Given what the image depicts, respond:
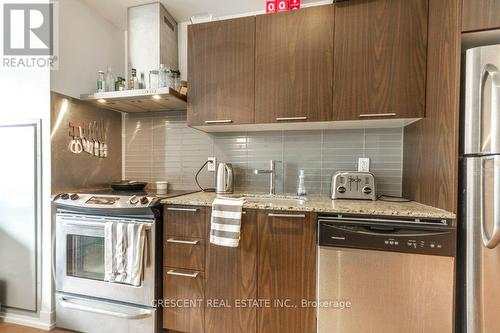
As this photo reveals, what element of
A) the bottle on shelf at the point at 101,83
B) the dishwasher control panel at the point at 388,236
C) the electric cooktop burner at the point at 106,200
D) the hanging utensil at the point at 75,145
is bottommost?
the dishwasher control panel at the point at 388,236

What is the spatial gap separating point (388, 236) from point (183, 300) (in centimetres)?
127

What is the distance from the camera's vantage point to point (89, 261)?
1680 mm

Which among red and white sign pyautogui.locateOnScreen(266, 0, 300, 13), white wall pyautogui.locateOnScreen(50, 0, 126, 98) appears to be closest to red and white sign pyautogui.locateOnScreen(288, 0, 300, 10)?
red and white sign pyautogui.locateOnScreen(266, 0, 300, 13)

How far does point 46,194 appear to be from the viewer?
1718 mm

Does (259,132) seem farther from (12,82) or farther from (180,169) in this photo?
(12,82)

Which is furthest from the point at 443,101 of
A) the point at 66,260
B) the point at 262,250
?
the point at 66,260

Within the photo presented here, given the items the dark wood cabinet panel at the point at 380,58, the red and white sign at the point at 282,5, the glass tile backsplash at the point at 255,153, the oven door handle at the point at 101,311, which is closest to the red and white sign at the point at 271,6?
the red and white sign at the point at 282,5

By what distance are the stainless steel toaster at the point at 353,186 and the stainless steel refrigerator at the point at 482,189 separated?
21.2 inches

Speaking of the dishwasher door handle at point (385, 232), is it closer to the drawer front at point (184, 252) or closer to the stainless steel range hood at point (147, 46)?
the drawer front at point (184, 252)

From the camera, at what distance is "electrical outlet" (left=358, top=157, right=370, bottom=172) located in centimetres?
181

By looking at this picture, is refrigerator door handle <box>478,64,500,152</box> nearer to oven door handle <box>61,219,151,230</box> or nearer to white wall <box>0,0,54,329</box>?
oven door handle <box>61,219,151,230</box>

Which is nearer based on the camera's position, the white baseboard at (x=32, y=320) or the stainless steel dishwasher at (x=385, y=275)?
the stainless steel dishwasher at (x=385, y=275)

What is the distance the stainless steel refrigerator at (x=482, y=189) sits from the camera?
1.02 meters

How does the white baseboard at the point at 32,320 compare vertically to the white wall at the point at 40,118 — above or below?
below
